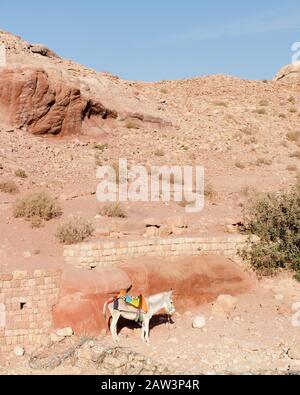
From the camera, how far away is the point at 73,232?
12102 millimetres

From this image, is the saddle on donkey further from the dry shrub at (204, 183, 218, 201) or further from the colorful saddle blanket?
the dry shrub at (204, 183, 218, 201)

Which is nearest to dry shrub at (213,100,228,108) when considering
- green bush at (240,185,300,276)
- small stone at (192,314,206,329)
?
green bush at (240,185,300,276)

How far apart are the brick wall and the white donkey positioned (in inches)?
46.2

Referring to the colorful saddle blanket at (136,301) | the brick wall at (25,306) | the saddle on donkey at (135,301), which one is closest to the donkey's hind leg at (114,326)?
the saddle on donkey at (135,301)

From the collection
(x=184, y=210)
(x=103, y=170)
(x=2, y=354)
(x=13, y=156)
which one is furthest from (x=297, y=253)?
(x=13, y=156)

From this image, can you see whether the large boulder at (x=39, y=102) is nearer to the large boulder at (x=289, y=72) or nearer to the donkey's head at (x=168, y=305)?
the donkey's head at (x=168, y=305)

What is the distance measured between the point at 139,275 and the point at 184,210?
15.0 feet

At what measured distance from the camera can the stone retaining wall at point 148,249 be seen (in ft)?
36.9

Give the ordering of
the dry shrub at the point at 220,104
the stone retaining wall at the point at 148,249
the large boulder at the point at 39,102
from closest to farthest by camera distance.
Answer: the stone retaining wall at the point at 148,249 < the large boulder at the point at 39,102 < the dry shrub at the point at 220,104

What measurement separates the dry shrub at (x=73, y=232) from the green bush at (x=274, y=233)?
3.78m

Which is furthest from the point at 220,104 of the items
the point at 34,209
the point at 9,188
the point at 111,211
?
the point at 34,209

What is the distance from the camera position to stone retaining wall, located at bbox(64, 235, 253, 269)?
1123cm

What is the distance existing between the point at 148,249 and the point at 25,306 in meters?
3.13

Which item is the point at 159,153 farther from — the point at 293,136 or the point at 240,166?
the point at 293,136
